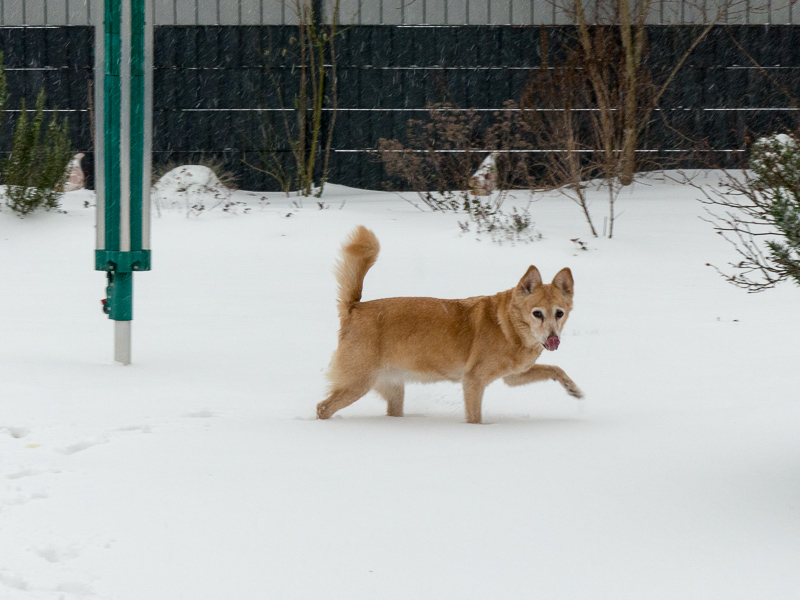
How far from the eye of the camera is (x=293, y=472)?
324 cm

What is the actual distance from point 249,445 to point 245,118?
36.6 ft

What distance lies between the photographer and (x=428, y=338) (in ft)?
14.4

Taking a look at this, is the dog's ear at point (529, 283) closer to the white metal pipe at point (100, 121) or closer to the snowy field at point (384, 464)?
the snowy field at point (384, 464)

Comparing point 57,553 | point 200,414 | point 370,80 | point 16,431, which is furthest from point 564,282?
point 370,80

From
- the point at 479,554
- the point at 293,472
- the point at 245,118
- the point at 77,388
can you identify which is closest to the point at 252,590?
the point at 479,554

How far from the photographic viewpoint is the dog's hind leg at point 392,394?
451 centimetres

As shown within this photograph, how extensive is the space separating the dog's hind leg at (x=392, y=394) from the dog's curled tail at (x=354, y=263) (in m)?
0.41

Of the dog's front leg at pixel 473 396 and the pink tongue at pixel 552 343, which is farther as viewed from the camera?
the dog's front leg at pixel 473 396

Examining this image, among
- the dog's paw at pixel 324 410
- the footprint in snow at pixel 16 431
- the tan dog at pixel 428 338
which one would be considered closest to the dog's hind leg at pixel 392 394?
the tan dog at pixel 428 338

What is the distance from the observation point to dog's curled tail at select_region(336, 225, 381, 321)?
4352mm

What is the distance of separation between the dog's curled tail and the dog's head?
2.54 ft

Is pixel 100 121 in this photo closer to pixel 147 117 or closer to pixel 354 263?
pixel 147 117

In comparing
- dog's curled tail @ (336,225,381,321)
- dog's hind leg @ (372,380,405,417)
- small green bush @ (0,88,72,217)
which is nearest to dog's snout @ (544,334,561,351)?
dog's hind leg @ (372,380,405,417)

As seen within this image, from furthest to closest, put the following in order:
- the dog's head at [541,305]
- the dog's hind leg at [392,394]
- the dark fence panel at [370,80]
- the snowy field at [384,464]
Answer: the dark fence panel at [370,80]
the dog's hind leg at [392,394]
the dog's head at [541,305]
the snowy field at [384,464]
